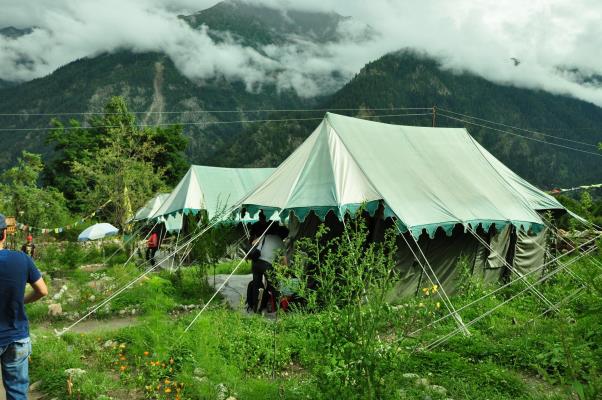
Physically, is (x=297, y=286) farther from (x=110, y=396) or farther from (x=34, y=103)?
(x=34, y=103)

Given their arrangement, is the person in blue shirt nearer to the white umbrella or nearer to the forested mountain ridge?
the white umbrella

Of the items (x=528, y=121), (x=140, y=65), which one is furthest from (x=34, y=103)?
(x=528, y=121)

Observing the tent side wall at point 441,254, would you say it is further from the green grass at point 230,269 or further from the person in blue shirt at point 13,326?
the person in blue shirt at point 13,326

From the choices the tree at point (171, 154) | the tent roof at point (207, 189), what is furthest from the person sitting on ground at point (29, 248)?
the tree at point (171, 154)

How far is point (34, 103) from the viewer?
15425 centimetres

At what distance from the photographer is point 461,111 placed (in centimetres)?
11894

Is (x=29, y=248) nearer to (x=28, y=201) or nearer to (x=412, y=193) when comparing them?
(x=28, y=201)

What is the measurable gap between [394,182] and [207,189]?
1080 cm

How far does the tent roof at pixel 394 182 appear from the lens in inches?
363

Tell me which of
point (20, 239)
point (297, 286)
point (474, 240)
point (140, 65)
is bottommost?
point (20, 239)

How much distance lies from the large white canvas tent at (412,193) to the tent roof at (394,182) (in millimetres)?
21

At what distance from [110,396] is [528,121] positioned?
465 ft

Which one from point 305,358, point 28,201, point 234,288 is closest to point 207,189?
point 234,288

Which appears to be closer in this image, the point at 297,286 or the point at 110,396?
the point at 297,286
